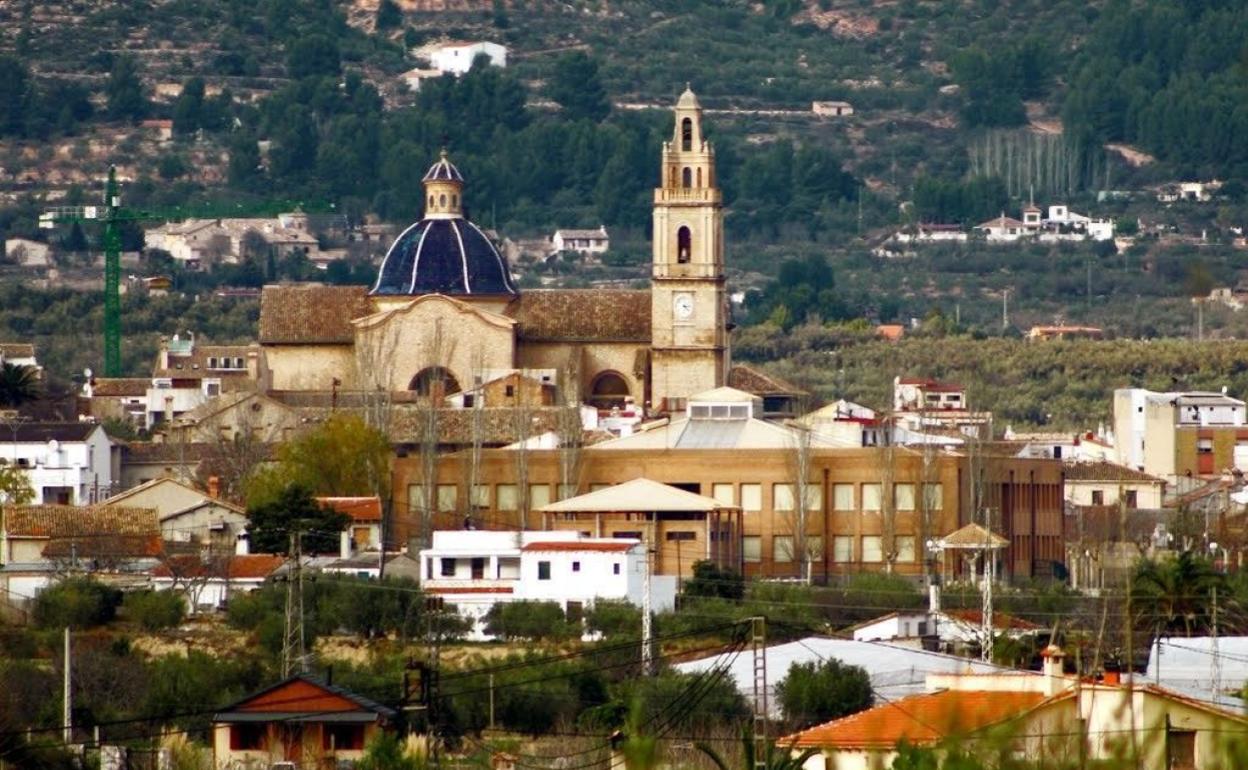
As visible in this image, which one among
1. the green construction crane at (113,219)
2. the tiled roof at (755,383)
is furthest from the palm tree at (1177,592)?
the green construction crane at (113,219)

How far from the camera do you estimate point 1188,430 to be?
100125mm

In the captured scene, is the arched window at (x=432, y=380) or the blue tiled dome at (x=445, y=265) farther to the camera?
the blue tiled dome at (x=445, y=265)

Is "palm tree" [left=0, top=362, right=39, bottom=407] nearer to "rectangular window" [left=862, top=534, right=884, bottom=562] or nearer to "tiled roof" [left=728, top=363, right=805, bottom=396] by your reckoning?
"tiled roof" [left=728, top=363, right=805, bottom=396]

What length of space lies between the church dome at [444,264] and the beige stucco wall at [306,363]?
2082 mm

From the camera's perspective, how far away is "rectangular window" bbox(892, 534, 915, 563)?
7212 cm

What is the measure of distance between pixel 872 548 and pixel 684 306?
646 inches

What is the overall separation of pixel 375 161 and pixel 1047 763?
165m

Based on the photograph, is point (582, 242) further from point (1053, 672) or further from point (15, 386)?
point (1053, 672)

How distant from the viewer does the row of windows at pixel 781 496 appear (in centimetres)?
7294

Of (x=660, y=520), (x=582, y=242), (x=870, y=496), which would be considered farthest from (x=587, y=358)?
(x=582, y=242)

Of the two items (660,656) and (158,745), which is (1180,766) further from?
(660,656)

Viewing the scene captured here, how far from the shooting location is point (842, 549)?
2867 inches

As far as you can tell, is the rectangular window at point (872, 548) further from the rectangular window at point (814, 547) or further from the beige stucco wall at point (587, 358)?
the beige stucco wall at point (587, 358)

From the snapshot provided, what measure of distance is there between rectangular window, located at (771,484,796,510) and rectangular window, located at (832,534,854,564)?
1.08 metres
